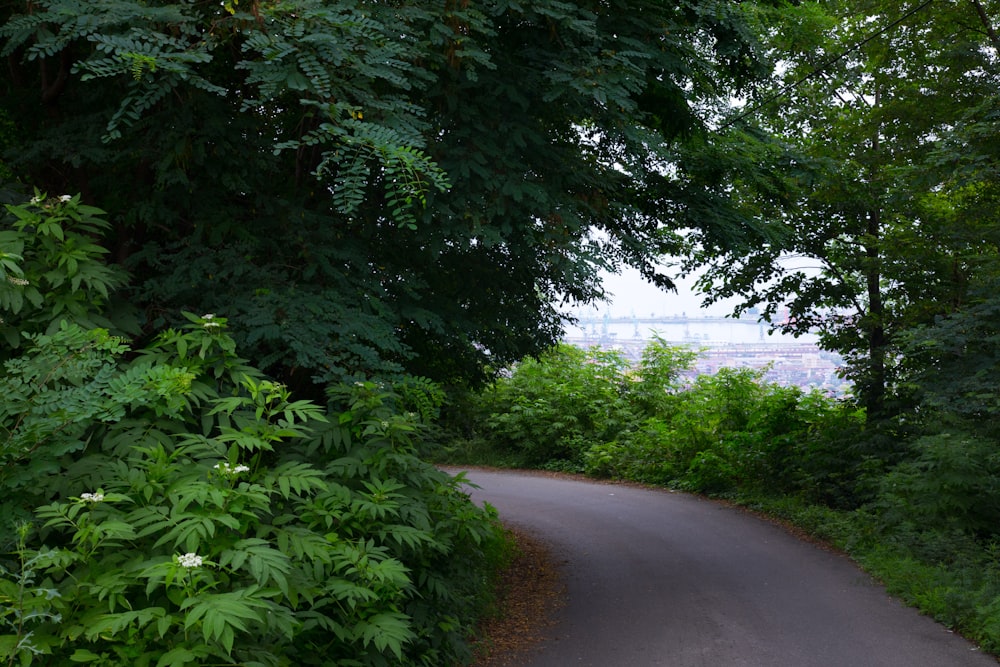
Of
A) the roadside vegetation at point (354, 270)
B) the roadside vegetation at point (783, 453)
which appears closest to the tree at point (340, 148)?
the roadside vegetation at point (354, 270)

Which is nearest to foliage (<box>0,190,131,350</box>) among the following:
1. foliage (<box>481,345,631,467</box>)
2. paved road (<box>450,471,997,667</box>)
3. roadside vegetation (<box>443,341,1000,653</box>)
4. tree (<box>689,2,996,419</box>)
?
roadside vegetation (<box>443,341,1000,653</box>)

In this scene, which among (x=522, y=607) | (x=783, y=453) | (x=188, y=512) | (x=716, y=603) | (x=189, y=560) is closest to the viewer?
(x=189, y=560)

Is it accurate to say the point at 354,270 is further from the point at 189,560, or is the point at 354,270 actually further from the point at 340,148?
the point at 189,560

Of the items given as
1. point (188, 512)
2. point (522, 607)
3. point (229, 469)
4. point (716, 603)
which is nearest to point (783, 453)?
point (716, 603)

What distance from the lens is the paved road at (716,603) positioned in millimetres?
7363

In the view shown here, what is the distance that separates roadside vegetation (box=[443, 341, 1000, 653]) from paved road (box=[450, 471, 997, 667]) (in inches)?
20.6

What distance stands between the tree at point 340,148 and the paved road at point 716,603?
3194 millimetres

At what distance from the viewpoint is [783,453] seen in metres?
16.1

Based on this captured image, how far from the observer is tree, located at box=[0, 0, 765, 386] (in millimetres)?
5562

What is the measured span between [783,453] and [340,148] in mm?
12780

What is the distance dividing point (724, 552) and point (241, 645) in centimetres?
864

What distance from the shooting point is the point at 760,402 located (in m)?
18.5

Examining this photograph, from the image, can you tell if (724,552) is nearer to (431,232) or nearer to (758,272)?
(758,272)

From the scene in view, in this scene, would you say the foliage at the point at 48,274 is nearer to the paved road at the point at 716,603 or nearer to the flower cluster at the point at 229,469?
the flower cluster at the point at 229,469
